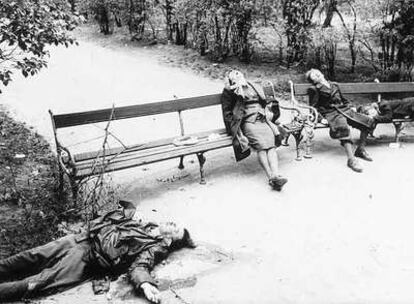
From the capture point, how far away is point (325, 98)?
7.25 meters

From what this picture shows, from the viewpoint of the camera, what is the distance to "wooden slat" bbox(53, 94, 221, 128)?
5926 mm

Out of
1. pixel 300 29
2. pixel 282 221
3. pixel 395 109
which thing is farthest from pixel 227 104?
pixel 300 29

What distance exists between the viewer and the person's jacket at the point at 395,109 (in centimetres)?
736

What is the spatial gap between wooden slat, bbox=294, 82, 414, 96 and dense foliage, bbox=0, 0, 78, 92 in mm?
3806

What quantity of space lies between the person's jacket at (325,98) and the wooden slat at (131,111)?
149cm

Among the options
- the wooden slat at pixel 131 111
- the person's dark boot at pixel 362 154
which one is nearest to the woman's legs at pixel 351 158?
the person's dark boot at pixel 362 154

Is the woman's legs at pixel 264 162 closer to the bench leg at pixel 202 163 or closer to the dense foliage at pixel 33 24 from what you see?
the bench leg at pixel 202 163

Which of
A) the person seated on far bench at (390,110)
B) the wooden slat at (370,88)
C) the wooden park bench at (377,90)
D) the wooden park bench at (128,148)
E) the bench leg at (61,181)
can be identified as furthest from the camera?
the wooden slat at (370,88)

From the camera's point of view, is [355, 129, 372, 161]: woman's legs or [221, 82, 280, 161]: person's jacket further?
[355, 129, 372, 161]: woman's legs

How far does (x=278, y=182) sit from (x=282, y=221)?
0.66 m

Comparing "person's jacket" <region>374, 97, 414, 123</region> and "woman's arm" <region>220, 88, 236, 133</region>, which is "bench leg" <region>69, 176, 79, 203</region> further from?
"person's jacket" <region>374, 97, 414, 123</region>

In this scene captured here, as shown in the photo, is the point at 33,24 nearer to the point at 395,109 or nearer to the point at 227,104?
the point at 227,104

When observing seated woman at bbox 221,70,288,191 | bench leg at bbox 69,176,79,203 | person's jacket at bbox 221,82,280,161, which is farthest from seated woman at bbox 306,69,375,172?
bench leg at bbox 69,176,79,203

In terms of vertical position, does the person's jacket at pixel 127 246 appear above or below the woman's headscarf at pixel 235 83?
below
